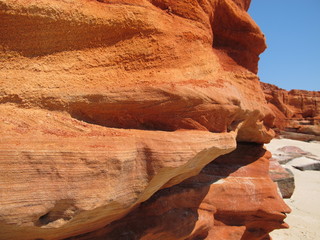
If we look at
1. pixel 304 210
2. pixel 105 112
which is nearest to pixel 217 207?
pixel 105 112

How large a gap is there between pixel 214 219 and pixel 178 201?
1014 millimetres

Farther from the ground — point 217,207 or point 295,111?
point 295,111

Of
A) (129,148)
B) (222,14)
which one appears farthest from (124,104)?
(222,14)

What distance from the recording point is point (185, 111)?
3.20 meters

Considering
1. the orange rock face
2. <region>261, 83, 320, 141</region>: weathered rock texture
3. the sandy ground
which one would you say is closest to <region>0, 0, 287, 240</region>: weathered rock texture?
the orange rock face

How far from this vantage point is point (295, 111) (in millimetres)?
26219

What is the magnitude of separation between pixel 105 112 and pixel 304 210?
7.07m

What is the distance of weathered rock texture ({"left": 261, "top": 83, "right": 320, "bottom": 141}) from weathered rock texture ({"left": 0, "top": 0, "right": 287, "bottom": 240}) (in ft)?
58.3

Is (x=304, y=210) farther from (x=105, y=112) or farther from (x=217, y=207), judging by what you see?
(x=105, y=112)

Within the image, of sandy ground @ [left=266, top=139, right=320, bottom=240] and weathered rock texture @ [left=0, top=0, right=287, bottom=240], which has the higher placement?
weathered rock texture @ [left=0, top=0, right=287, bottom=240]

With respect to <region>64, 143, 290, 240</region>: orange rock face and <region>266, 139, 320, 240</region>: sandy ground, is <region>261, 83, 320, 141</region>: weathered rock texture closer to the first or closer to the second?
<region>266, 139, 320, 240</region>: sandy ground

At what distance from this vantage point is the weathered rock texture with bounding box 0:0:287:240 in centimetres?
228

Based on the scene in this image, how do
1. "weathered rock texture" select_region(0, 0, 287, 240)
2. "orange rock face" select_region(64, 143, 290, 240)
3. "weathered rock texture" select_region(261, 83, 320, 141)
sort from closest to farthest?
"weathered rock texture" select_region(0, 0, 287, 240) → "orange rock face" select_region(64, 143, 290, 240) → "weathered rock texture" select_region(261, 83, 320, 141)

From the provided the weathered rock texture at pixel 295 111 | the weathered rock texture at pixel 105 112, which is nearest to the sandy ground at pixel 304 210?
the weathered rock texture at pixel 105 112
